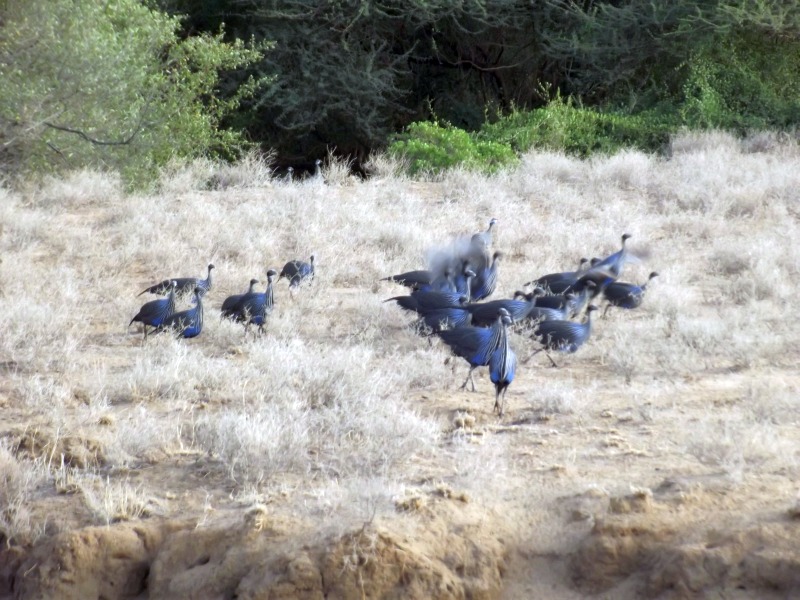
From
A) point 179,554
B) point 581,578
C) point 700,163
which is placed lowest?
point 179,554

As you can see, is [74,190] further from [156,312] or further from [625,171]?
[625,171]

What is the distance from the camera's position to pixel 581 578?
5258 millimetres

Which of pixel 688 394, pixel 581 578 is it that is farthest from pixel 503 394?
pixel 581 578

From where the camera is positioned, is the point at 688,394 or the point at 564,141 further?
the point at 564,141

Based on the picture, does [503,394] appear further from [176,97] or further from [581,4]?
[581,4]

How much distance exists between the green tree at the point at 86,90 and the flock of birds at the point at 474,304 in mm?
2347

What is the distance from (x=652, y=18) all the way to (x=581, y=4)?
1.96 meters

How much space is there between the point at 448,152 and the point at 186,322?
7543 millimetres

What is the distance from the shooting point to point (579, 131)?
17.3 m

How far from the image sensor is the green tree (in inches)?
422

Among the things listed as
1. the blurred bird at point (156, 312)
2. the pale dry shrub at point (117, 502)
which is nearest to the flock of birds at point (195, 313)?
the blurred bird at point (156, 312)

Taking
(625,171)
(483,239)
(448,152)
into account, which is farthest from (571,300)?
(448,152)

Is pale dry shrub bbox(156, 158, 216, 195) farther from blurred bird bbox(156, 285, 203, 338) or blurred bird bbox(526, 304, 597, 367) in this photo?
blurred bird bbox(526, 304, 597, 367)

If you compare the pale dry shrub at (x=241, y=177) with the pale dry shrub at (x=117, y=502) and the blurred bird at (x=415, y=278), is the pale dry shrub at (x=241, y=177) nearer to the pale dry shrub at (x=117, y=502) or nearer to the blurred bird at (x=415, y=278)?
the blurred bird at (x=415, y=278)
